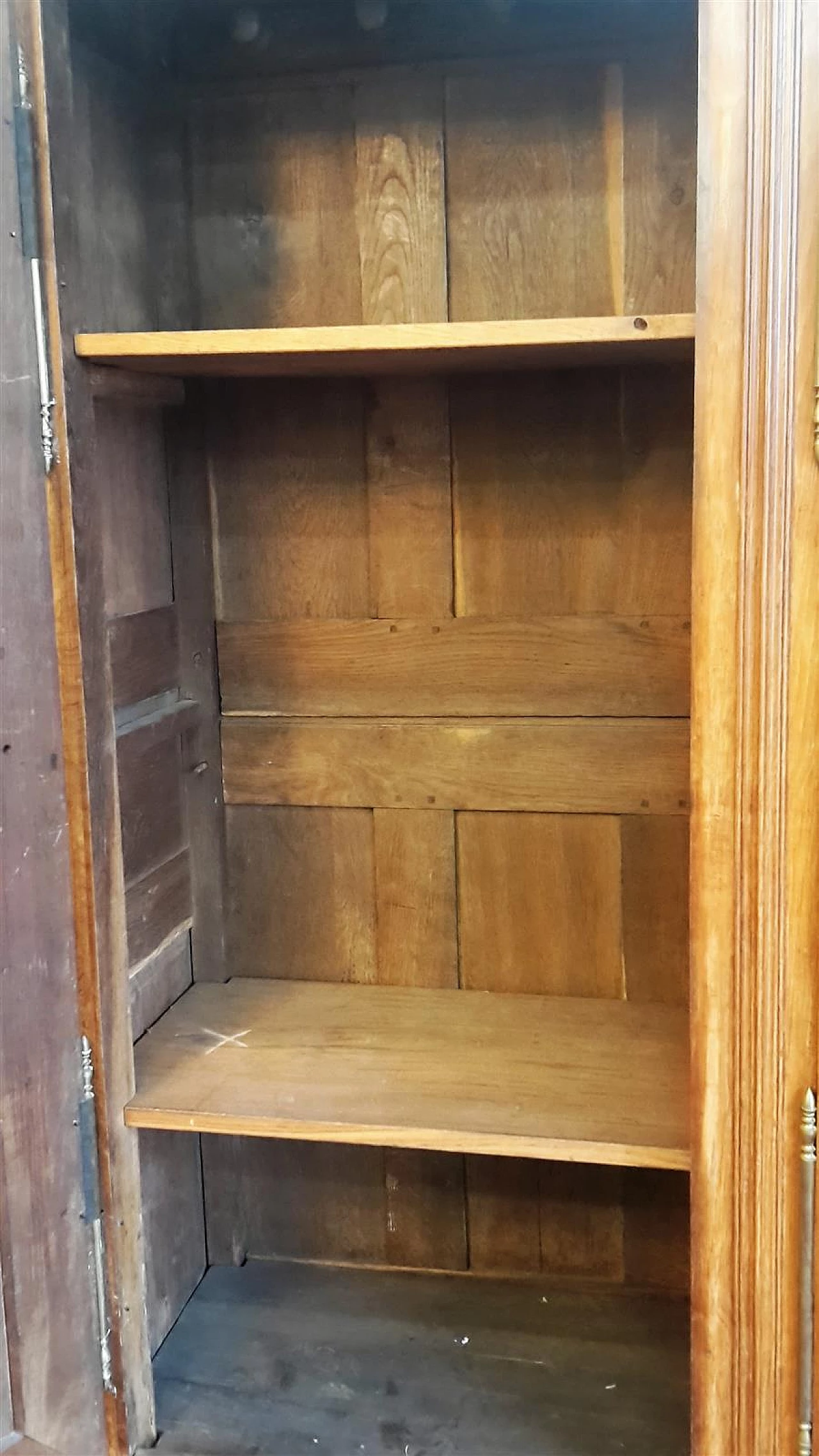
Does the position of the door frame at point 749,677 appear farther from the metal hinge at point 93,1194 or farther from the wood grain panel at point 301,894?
the wood grain panel at point 301,894

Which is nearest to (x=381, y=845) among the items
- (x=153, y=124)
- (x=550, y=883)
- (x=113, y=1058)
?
(x=550, y=883)

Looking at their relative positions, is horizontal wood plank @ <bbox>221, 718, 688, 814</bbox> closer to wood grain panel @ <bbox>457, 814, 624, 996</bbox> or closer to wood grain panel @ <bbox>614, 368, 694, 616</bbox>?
wood grain panel @ <bbox>457, 814, 624, 996</bbox>

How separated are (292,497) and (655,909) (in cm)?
64

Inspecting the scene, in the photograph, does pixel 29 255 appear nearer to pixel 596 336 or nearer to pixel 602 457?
pixel 596 336

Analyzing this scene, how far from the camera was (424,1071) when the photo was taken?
4.16ft

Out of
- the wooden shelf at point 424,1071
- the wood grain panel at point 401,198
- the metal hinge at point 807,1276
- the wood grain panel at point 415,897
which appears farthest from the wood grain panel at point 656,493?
the metal hinge at point 807,1276

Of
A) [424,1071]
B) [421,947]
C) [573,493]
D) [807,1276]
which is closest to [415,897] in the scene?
[421,947]

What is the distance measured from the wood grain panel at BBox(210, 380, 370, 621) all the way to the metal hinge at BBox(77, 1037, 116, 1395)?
60 cm

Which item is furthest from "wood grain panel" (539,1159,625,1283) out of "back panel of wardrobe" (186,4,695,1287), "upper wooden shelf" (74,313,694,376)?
"upper wooden shelf" (74,313,694,376)

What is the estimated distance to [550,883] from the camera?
1462 millimetres

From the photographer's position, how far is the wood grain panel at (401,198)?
4.43 feet

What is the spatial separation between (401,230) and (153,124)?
0.31 metres

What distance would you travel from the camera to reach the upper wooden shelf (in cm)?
99

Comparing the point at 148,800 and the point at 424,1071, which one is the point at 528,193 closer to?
the point at 148,800
